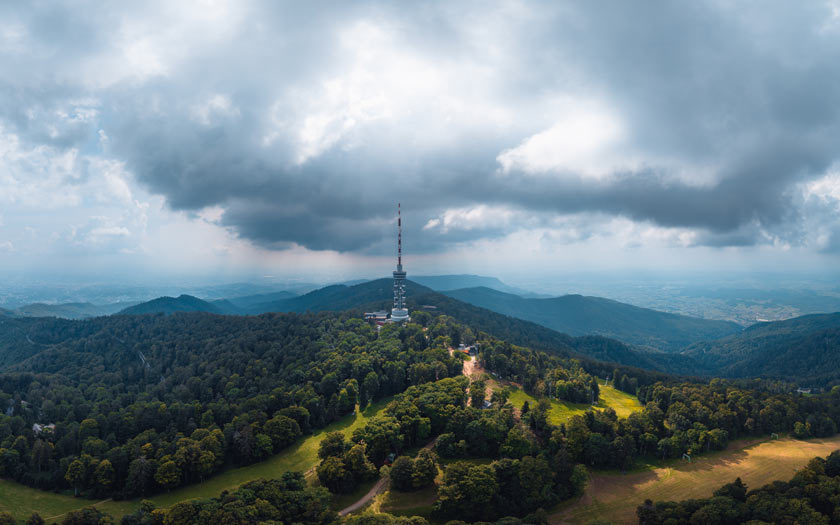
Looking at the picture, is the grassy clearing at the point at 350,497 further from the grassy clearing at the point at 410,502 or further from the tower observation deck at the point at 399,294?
the tower observation deck at the point at 399,294

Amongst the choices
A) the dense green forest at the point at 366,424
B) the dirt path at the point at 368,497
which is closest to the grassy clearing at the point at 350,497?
the dirt path at the point at 368,497

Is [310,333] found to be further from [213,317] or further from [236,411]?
[213,317]

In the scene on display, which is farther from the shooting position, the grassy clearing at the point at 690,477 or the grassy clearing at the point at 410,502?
the grassy clearing at the point at 690,477

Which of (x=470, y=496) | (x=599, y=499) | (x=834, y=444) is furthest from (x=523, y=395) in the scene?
(x=834, y=444)

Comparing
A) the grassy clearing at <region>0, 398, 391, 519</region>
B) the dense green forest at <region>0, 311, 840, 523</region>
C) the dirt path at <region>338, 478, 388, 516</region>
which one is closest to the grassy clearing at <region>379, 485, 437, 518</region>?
the dense green forest at <region>0, 311, 840, 523</region>

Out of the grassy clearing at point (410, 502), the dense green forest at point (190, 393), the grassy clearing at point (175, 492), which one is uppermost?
the dense green forest at point (190, 393)

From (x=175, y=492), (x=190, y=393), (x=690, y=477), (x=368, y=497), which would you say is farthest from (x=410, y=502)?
(x=190, y=393)

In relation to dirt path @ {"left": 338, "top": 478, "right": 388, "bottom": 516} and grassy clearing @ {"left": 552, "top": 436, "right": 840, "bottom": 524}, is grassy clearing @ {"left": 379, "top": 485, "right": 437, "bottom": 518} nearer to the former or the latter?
dirt path @ {"left": 338, "top": 478, "right": 388, "bottom": 516}
